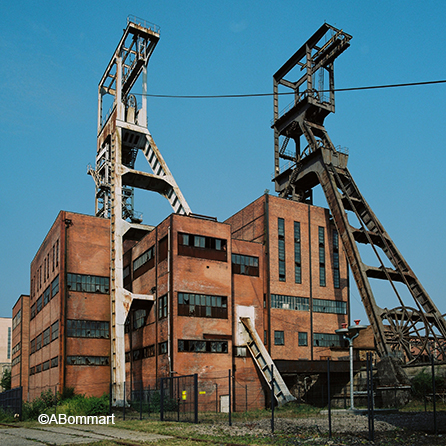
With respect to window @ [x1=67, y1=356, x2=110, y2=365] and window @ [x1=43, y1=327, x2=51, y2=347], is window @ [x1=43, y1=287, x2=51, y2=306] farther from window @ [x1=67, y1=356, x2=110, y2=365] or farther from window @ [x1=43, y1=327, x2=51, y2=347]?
window @ [x1=67, y1=356, x2=110, y2=365]

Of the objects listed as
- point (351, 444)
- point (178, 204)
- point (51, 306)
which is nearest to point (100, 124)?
point (178, 204)

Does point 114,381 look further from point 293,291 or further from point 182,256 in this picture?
point 293,291

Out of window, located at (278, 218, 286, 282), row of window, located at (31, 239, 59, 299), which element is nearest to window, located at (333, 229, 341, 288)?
window, located at (278, 218, 286, 282)

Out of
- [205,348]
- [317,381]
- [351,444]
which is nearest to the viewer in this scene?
[351,444]

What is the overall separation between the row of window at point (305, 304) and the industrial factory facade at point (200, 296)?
0.09m

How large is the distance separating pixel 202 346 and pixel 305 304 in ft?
40.7

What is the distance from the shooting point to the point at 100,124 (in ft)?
174

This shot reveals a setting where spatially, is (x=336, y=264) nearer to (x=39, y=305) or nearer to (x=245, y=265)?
(x=245, y=265)

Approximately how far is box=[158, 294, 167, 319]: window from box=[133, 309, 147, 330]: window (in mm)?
3480

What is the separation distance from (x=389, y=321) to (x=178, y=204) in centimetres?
2004

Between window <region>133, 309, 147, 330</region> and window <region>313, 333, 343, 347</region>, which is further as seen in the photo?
window <region>313, 333, 343, 347</region>

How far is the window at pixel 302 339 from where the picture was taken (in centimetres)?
4494

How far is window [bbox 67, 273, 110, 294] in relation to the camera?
45.6 metres

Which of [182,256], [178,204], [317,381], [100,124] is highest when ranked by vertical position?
[100,124]
